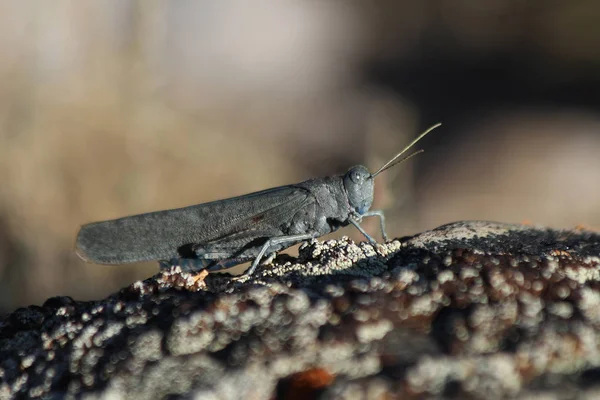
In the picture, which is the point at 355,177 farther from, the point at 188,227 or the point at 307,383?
the point at 307,383

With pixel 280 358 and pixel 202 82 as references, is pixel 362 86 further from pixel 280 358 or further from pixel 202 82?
pixel 280 358

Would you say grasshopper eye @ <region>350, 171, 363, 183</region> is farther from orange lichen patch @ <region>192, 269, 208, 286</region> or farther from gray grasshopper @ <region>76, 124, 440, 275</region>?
orange lichen patch @ <region>192, 269, 208, 286</region>

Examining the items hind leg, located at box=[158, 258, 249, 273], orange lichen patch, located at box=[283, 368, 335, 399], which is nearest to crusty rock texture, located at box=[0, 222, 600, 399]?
orange lichen patch, located at box=[283, 368, 335, 399]

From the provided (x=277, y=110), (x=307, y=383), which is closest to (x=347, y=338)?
(x=307, y=383)

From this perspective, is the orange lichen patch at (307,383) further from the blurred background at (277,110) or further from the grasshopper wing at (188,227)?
the blurred background at (277,110)

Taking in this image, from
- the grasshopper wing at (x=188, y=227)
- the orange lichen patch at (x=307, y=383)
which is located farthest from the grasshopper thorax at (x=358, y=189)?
the orange lichen patch at (x=307, y=383)
